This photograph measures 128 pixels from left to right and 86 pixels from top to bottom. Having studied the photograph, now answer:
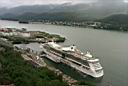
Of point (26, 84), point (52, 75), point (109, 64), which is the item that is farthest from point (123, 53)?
point (26, 84)

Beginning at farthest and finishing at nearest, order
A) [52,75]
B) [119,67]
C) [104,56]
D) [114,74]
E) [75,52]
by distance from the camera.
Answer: [104,56]
[75,52]
[119,67]
[114,74]
[52,75]

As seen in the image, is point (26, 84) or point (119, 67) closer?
point (26, 84)

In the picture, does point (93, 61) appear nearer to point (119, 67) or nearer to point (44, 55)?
point (119, 67)

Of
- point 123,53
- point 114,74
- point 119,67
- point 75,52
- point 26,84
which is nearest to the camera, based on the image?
point 26,84

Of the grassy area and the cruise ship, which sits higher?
the grassy area

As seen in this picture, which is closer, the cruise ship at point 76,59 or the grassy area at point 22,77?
the grassy area at point 22,77

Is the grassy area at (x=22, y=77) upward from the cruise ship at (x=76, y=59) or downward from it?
upward

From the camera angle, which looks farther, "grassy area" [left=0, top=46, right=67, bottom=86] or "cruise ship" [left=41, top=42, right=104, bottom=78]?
"cruise ship" [left=41, top=42, right=104, bottom=78]

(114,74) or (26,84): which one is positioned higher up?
(26,84)
